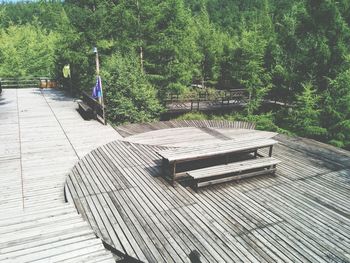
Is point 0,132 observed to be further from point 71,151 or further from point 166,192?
point 166,192

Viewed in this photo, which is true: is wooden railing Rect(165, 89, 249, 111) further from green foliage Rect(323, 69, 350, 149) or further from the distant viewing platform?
the distant viewing platform

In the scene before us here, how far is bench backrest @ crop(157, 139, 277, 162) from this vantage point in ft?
22.1

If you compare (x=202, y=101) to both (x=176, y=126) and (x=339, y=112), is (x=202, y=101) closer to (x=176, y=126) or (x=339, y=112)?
(x=339, y=112)

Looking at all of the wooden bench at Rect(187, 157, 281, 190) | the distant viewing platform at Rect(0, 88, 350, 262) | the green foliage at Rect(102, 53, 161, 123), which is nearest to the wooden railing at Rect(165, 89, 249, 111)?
the green foliage at Rect(102, 53, 161, 123)

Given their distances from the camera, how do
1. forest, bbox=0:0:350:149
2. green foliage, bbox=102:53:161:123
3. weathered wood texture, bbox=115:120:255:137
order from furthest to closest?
1. forest, bbox=0:0:350:149
2. green foliage, bbox=102:53:161:123
3. weathered wood texture, bbox=115:120:255:137

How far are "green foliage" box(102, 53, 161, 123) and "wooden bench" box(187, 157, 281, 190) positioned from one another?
852 centimetres

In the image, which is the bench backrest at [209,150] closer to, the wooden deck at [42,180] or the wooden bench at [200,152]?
the wooden bench at [200,152]

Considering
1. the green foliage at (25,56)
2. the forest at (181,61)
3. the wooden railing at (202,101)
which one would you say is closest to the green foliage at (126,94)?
the forest at (181,61)

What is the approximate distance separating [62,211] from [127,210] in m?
1.19

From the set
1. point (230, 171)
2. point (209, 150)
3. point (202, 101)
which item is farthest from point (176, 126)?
point (202, 101)

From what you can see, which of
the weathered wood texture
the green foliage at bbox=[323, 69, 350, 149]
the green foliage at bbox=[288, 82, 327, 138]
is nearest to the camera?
the weathered wood texture

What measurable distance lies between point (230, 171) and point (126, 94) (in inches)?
390

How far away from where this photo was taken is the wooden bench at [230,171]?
22.0ft

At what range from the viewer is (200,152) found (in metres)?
7.04
